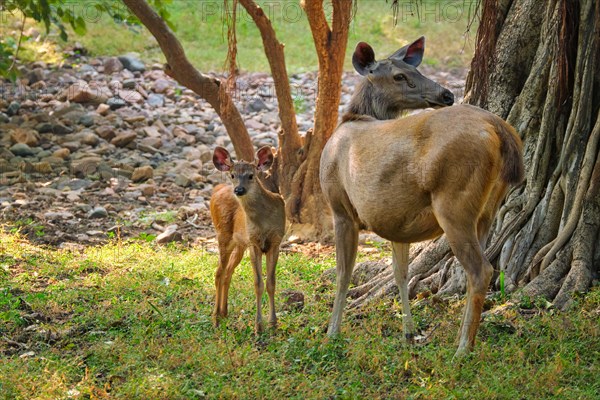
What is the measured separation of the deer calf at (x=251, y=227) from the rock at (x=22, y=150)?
786cm

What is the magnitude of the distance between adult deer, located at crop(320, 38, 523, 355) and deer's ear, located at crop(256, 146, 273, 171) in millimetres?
998

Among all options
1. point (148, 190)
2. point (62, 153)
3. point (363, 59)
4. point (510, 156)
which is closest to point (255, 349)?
point (510, 156)

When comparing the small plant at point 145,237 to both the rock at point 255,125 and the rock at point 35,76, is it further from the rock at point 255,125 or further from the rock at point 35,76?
the rock at point 35,76

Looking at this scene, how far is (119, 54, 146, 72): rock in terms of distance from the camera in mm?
19500

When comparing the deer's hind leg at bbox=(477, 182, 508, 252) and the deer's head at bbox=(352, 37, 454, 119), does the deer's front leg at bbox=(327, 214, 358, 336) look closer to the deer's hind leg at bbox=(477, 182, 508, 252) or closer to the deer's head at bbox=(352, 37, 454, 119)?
the deer's head at bbox=(352, 37, 454, 119)

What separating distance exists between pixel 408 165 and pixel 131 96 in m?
12.8

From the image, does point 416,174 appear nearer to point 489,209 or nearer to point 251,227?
point 489,209

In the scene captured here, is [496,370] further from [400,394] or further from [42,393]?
[42,393]

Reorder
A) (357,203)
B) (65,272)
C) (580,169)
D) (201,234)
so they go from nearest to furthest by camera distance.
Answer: (357,203) < (580,169) < (65,272) < (201,234)

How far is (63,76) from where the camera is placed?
733 inches

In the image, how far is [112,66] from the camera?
19297mm

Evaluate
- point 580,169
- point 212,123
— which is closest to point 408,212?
point 580,169

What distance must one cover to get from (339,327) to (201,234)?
5.15 metres

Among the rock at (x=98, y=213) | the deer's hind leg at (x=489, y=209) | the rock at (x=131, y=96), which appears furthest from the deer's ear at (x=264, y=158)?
the rock at (x=131, y=96)
